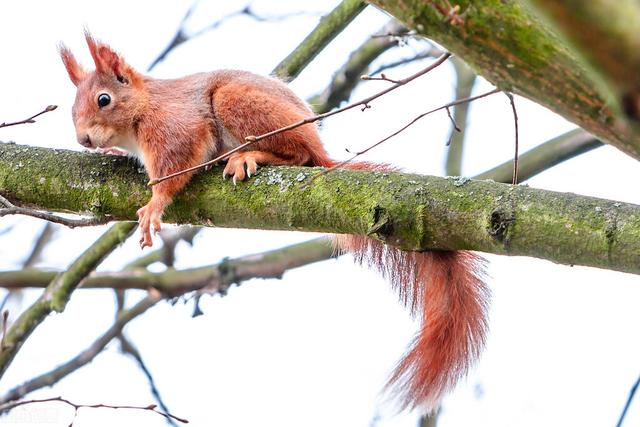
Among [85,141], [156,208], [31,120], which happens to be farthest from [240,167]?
[85,141]

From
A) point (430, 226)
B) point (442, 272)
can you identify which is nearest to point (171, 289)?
point (442, 272)

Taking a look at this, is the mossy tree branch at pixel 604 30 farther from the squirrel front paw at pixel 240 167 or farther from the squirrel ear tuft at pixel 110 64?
the squirrel ear tuft at pixel 110 64

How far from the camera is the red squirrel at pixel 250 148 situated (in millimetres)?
2490

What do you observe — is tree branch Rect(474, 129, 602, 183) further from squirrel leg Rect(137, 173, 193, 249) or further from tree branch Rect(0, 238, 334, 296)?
squirrel leg Rect(137, 173, 193, 249)

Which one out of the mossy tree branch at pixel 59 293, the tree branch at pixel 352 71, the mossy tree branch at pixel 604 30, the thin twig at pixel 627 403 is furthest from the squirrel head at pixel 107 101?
the mossy tree branch at pixel 604 30

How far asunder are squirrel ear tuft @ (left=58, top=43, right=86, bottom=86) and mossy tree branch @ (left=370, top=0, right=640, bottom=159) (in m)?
2.44

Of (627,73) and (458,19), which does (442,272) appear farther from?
(627,73)

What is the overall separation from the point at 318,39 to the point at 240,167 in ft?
3.60

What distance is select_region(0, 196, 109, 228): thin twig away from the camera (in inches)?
81.7

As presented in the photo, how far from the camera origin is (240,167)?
230 centimetres

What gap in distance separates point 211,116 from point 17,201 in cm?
75

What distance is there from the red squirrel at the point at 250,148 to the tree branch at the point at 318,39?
18 cm

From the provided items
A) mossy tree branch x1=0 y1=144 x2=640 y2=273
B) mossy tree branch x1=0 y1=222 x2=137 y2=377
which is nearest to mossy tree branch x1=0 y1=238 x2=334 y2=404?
mossy tree branch x1=0 y1=222 x2=137 y2=377

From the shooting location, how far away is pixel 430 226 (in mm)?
1938
